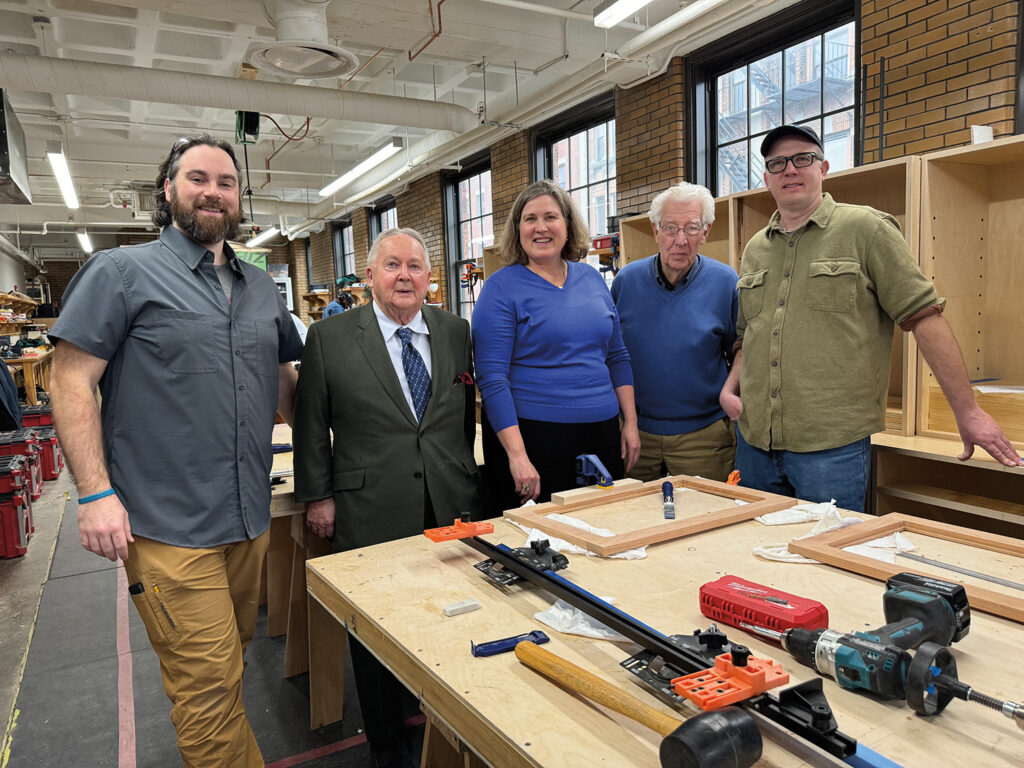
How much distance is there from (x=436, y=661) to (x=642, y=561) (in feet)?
1.75

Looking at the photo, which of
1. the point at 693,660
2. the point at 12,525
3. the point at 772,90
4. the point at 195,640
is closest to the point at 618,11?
the point at 772,90

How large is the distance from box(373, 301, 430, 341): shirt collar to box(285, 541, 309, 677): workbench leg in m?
1.03

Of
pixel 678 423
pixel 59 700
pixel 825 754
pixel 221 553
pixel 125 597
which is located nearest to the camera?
pixel 825 754

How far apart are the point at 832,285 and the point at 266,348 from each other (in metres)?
1.56

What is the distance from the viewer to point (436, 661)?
1060 mm

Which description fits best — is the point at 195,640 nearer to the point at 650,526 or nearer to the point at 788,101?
the point at 650,526

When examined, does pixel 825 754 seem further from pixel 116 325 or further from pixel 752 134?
pixel 752 134

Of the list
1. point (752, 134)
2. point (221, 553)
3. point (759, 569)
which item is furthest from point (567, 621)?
point (752, 134)

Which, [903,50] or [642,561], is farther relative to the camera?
[903,50]

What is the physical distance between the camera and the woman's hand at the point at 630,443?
7.87 ft

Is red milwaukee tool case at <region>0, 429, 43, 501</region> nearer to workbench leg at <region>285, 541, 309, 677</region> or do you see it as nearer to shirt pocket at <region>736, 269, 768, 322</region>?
workbench leg at <region>285, 541, 309, 677</region>

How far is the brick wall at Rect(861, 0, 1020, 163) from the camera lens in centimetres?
339

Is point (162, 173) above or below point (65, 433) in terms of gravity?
above

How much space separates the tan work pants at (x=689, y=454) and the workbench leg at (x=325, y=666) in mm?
1185
